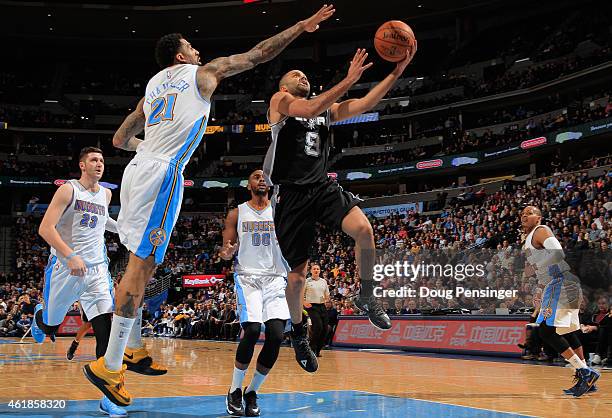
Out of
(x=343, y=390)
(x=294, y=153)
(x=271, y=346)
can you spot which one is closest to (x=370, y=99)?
(x=294, y=153)

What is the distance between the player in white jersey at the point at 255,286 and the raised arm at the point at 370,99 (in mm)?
1062

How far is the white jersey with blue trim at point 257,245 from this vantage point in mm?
6348

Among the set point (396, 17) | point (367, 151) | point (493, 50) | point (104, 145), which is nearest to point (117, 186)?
point (104, 145)

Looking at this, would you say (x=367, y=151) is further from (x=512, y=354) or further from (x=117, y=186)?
(x=512, y=354)

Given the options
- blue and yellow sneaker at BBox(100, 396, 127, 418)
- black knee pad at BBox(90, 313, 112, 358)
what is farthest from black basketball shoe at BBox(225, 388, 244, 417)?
black knee pad at BBox(90, 313, 112, 358)

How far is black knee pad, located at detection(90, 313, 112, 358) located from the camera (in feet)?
19.3

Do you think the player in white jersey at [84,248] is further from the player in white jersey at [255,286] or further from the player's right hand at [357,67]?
the player's right hand at [357,67]

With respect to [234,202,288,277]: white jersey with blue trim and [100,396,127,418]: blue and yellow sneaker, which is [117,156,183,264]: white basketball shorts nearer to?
[100,396,127,418]: blue and yellow sneaker

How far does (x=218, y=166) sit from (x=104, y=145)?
26.0ft

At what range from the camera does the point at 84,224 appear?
6.57 meters

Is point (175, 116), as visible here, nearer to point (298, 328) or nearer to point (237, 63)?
point (237, 63)

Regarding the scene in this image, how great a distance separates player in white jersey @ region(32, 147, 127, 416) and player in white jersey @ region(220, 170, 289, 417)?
123 cm

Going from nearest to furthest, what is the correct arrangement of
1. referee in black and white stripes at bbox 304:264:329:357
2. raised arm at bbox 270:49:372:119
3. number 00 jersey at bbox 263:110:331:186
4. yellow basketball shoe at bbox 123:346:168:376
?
raised arm at bbox 270:49:372:119, yellow basketball shoe at bbox 123:346:168:376, number 00 jersey at bbox 263:110:331:186, referee in black and white stripes at bbox 304:264:329:357

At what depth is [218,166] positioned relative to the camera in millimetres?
41875
